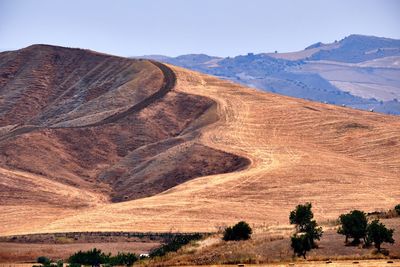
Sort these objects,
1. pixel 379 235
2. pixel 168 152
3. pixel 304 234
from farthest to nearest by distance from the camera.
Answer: pixel 168 152
pixel 304 234
pixel 379 235

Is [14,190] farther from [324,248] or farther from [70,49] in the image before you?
[70,49]

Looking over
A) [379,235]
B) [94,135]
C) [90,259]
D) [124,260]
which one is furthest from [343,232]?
[94,135]

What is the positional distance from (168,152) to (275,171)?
68.5 ft

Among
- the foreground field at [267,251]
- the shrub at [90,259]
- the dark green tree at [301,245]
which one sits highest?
the dark green tree at [301,245]

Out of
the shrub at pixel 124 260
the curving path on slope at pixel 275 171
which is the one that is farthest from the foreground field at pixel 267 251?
the curving path on slope at pixel 275 171

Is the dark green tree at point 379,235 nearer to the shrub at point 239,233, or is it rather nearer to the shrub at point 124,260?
the shrub at point 239,233

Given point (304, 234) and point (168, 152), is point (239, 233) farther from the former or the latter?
point (168, 152)

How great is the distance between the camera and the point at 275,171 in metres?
104

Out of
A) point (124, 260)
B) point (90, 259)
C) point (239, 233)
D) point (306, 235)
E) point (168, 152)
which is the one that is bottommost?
point (90, 259)

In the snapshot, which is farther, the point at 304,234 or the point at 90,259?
the point at 90,259

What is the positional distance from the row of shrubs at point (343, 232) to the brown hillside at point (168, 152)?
21469mm

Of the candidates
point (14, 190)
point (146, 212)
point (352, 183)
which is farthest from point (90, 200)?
point (352, 183)

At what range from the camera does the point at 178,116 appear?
447 feet

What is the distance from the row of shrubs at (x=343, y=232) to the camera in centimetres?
4872
